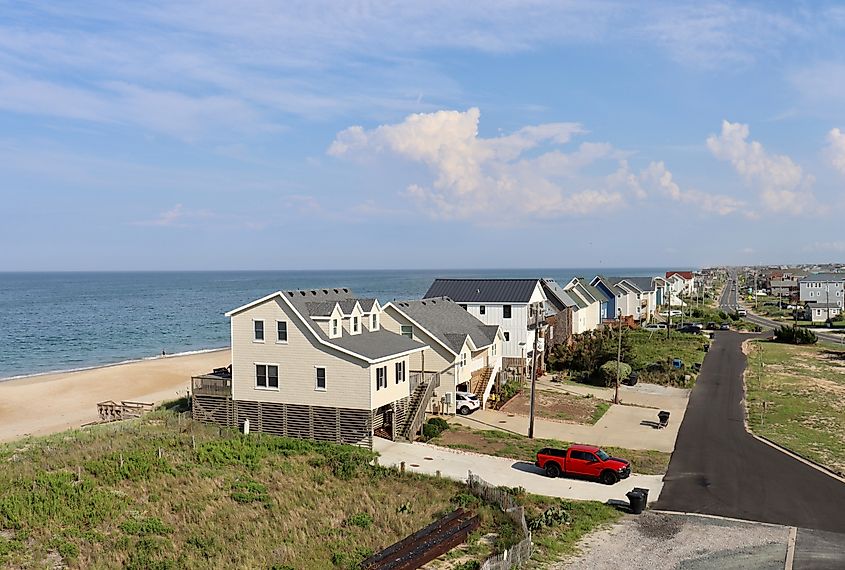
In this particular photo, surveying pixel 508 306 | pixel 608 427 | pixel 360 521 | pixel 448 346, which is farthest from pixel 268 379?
pixel 508 306

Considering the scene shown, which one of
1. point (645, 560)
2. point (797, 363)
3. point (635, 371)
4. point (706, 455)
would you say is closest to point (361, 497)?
point (645, 560)

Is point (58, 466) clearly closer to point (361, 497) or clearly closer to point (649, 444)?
point (361, 497)

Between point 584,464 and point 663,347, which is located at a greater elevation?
point 663,347

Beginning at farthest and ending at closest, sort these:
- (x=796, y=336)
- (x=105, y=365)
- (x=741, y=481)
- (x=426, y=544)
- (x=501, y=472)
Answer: (x=796, y=336) → (x=105, y=365) → (x=501, y=472) → (x=741, y=481) → (x=426, y=544)

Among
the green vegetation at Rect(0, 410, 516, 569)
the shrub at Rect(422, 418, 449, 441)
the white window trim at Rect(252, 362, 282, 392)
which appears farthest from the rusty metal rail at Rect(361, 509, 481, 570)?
the white window trim at Rect(252, 362, 282, 392)

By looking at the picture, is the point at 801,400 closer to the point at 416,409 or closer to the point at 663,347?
the point at 416,409

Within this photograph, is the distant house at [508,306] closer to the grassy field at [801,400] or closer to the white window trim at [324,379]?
the grassy field at [801,400]
